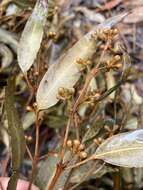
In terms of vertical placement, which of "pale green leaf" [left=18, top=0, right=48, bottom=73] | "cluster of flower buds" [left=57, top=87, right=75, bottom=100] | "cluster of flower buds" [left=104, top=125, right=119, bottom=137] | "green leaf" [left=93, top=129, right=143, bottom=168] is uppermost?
"pale green leaf" [left=18, top=0, right=48, bottom=73]

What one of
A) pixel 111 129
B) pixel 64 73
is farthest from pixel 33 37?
pixel 111 129

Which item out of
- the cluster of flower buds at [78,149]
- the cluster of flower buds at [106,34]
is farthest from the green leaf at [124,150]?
the cluster of flower buds at [106,34]

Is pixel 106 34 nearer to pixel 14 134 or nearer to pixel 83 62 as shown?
pixel 83 62

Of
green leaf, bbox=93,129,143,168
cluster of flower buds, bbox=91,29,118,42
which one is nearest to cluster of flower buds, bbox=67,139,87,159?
green leaf, bbox=93,129,143,168

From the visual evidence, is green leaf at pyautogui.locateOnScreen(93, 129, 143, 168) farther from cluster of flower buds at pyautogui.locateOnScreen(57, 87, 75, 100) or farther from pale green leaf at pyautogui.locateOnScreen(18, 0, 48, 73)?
pale green leaf at pyautogui.locateOnScreen(18, 0, 48, 73)

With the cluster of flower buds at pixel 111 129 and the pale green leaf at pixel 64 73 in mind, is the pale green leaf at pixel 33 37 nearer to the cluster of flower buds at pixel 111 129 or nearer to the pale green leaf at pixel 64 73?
the pale green leaf at pixel 64 73

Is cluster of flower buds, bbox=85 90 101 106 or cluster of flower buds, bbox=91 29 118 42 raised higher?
cluster of flower buds, bbox=91 29 118 42
